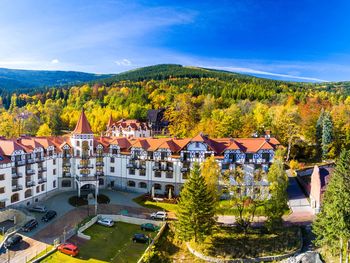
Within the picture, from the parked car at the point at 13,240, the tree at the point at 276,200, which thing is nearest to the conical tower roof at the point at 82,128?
the parked car at the point at 13,240

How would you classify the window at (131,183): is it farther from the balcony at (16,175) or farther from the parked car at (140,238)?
the balcony at (16,175)

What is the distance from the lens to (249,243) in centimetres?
3694

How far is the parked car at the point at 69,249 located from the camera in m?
33.0

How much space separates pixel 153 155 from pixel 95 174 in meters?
10.9

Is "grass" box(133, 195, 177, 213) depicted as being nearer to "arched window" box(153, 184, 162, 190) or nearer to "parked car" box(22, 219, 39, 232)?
"arched window" box(153, 184, 162, 190)

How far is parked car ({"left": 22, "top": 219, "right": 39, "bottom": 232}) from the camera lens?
123ft

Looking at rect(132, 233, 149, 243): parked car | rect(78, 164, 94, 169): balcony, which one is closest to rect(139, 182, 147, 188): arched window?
rect(78, 164, 94, 169): balcony

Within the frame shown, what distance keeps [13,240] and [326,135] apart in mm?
59790

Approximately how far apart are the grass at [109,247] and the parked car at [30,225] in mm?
6667

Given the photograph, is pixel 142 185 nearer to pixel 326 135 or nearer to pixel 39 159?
pixel 39 159

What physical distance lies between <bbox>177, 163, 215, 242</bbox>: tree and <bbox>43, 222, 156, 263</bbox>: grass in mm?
5446

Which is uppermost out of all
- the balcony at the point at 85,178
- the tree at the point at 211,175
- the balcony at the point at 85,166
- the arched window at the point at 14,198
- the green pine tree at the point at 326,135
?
the green pine tree at the point at 326,135

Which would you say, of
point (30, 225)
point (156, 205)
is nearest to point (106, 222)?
point (156, 205)

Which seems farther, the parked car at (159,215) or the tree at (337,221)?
the parked car at (159,215)
